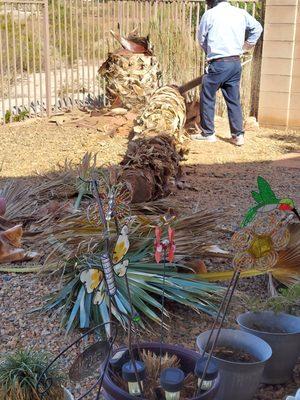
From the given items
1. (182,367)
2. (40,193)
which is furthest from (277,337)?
(40,193)

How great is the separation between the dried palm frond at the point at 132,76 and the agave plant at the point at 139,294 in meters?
6.84

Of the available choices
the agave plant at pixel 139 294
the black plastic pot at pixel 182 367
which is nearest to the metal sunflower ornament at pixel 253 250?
the black plastic pot at pixel 182 367

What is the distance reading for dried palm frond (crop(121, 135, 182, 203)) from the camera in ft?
17.3

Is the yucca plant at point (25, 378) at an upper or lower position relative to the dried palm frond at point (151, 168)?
upper

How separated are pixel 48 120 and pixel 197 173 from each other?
404 centimetres

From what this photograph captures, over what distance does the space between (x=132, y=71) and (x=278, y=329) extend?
7546mm

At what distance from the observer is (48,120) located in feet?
35.0

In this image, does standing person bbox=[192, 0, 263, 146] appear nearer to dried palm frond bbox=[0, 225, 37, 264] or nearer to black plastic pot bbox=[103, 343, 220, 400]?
dried palm frond bbox=[0, 225, 37, 264]

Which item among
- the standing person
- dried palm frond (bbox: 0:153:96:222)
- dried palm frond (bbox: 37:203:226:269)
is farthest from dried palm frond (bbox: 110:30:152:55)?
dried palm frond (bbox: 37:203:226:269)

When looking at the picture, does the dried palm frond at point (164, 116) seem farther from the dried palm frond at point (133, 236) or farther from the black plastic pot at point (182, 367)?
the black plastic pot at point (182, 367)

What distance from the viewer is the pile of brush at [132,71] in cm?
1017

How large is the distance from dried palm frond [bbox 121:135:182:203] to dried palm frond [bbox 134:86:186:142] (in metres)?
1.22

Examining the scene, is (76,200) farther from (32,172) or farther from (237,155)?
(237,155)

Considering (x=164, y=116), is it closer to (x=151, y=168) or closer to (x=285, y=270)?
(x=151, y=168)
